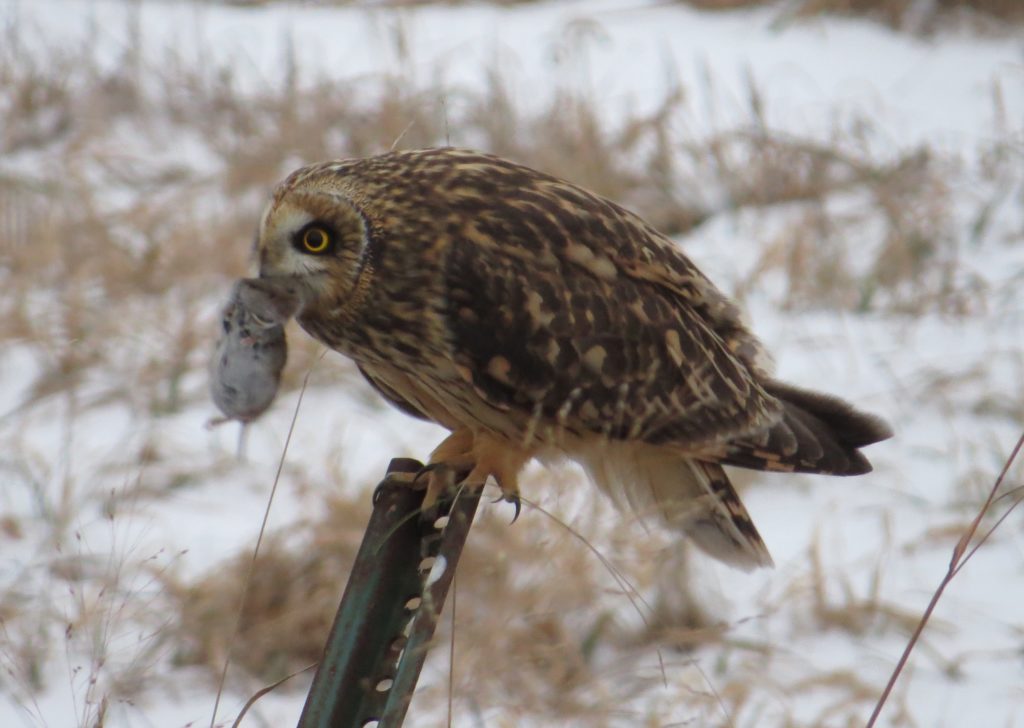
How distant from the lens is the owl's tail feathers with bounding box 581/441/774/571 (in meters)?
2.23

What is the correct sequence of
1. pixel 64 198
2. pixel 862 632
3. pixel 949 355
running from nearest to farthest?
pixel 862 632, pixel 949 355, pixel 64 198

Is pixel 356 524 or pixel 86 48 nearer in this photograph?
pixel 356 524

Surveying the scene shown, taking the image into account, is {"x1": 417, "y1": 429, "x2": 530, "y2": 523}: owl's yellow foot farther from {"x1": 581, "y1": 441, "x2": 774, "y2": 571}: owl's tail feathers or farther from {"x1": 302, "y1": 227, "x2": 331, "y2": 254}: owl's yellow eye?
{"x1": 302, "y1": 227, "x2": 331, "y2": 254}: owl's yellow eye

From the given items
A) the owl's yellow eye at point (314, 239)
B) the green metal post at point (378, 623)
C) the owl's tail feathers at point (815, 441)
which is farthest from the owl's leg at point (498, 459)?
the green metal post at point (378, 623)

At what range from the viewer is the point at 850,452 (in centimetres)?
216

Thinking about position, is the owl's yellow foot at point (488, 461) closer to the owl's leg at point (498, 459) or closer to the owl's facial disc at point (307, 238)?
the owl's leg at point (498, 459)

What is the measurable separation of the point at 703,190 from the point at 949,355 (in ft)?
4.09

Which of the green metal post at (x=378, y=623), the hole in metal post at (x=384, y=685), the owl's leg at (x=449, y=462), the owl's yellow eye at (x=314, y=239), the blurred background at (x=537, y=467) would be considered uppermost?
the owl's yellow eye at (x=314, y=239)

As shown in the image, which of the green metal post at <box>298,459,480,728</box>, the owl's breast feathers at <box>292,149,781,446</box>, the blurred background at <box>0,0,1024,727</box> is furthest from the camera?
the blurred background at <box>0,0,1024,727</box>

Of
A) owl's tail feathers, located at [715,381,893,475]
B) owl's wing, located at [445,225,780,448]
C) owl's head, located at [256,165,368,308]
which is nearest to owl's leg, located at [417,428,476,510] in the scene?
owl's wing, located at [445,225,780,448]

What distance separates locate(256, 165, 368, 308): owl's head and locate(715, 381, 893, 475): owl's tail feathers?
68cm

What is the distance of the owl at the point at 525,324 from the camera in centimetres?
188

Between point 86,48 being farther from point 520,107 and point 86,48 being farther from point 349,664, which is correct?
point 349,664

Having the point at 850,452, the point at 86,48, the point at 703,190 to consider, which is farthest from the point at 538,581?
the point at 86,48
